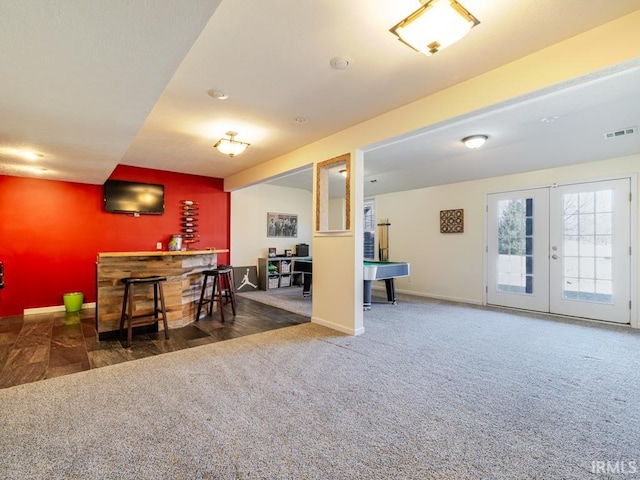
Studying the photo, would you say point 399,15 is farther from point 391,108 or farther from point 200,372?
point 200,372

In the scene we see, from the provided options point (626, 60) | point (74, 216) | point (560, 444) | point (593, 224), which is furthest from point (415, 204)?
point (74, 216)

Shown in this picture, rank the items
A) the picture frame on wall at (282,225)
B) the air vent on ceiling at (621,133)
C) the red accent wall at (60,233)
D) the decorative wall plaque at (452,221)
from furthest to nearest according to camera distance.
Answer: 1. the picture frame on wall at (282,225)
2. the decorative wall plaque at (452,221)
3. the red accent wall at (60,233)
4. the air vent on ceiling at (621,133)

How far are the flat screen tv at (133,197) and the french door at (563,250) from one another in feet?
21.0

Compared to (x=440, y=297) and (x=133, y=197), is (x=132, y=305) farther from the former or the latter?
(x=440, y=297)

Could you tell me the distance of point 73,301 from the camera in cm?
496

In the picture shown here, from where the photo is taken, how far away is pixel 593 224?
4.66 metres

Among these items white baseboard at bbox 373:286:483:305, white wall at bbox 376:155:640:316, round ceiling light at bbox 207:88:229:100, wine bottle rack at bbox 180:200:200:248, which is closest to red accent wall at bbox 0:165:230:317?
wine bottle rack at bbox 180:200:200:248

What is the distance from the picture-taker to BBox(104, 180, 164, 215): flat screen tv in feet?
18.0

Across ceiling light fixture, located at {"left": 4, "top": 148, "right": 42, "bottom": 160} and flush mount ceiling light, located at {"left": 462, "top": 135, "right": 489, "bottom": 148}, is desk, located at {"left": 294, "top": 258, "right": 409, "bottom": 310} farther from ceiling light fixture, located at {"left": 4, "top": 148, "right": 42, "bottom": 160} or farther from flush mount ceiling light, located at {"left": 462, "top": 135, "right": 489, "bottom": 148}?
ceiling light fixture, located at {"left": 4, "top": 148, "right": 42, "bottom": 160}

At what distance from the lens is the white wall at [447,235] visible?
534cm

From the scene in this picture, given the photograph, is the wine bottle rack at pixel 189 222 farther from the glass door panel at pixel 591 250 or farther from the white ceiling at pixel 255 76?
the glass door panel at pixel 591 250

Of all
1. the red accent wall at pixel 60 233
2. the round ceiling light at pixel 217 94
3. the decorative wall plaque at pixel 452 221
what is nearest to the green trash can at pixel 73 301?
the red accent wall at pixel 60 233

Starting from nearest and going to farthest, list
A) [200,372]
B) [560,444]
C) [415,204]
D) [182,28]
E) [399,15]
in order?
[182,28]
[560,444]
[399,15]
[200,372]
[415,204]

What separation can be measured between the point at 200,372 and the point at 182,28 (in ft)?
8.40
